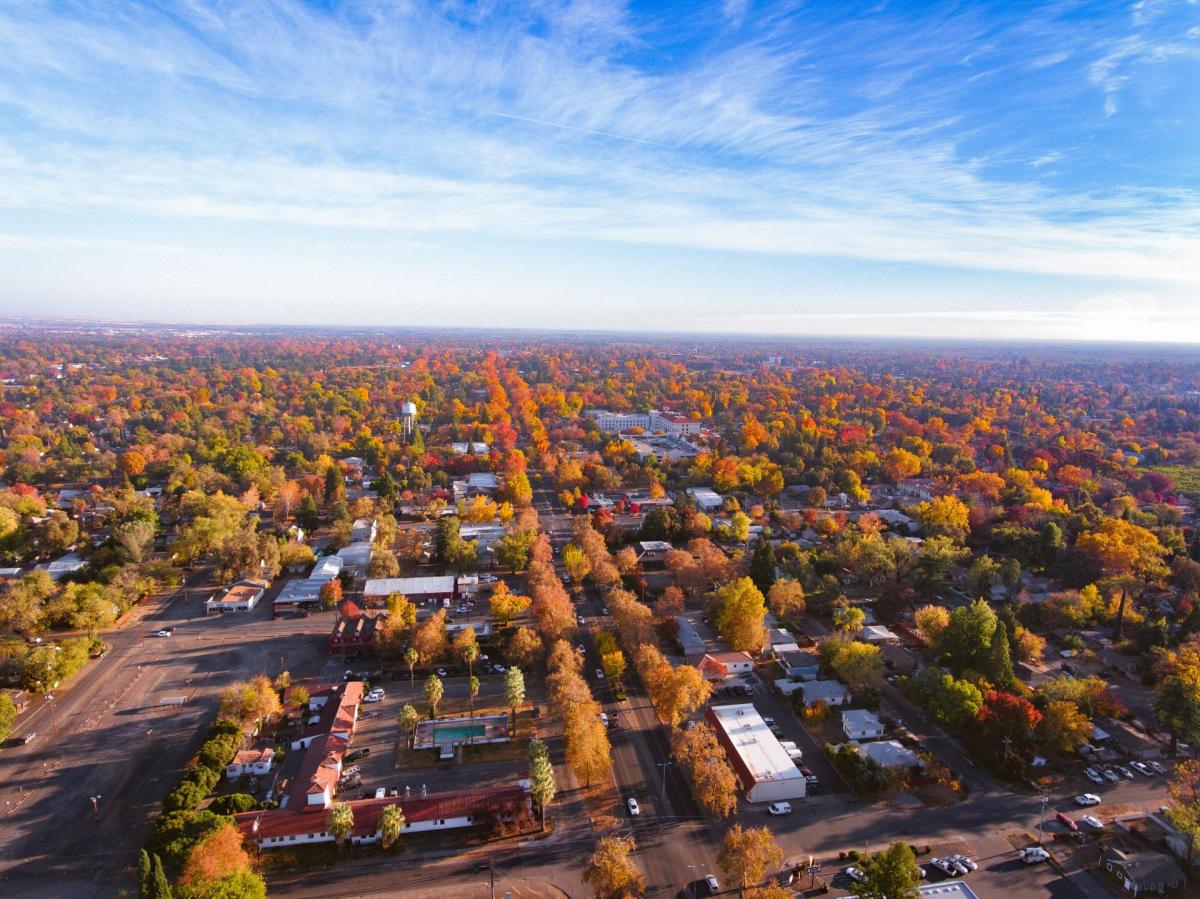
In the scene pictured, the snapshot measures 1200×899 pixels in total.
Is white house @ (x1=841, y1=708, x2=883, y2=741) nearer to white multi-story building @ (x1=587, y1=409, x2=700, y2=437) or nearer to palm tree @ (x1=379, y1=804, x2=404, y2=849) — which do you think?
palm tree @ (x1=379, y1=804, x2=404, y2=849)

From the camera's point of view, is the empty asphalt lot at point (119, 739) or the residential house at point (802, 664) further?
the residential house at point (802, 664)

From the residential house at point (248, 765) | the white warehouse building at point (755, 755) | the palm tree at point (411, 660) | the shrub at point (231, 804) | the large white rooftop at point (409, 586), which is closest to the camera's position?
the shrub at point (231, 804)

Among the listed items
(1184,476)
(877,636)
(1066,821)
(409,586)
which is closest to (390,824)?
(409,586)

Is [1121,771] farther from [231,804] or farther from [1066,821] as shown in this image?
[231,804]

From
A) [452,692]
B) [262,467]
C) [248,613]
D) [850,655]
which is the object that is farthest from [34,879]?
[262,467]

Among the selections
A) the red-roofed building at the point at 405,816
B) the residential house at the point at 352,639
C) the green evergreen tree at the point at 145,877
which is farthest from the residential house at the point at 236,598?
the green evergreen tree at the point at 145,877

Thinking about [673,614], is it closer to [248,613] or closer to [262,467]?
[248,613]

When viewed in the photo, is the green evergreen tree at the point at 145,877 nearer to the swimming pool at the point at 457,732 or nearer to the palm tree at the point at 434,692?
the swimming pool at the point at 457,732
